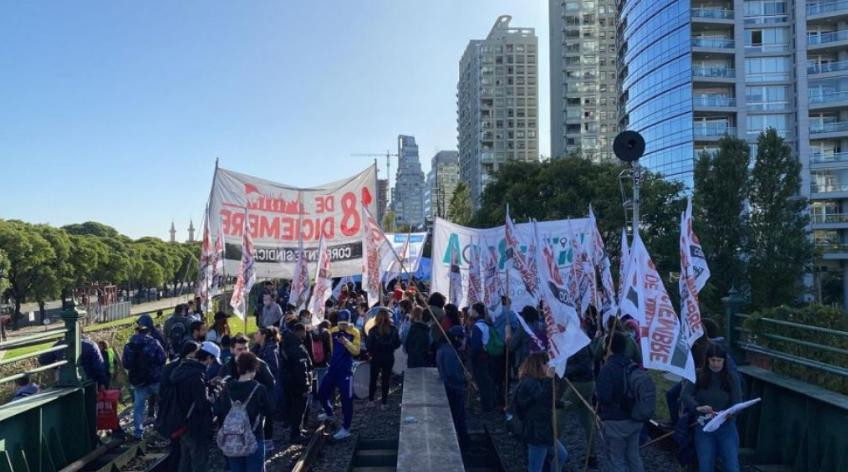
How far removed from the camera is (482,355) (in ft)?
33.4

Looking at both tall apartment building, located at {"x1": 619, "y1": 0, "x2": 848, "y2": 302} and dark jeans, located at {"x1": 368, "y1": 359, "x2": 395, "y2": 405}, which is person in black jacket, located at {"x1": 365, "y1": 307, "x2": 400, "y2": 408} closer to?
dark jeans, located at {"x1": 368, "y1": 359, "x2": 395, "y2": 405}

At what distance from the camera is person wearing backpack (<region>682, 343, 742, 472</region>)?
19.5 ft

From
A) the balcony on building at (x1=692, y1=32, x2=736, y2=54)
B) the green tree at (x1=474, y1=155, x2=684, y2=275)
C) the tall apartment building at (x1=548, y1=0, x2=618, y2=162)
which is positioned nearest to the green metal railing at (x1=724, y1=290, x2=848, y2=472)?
the green tree at (x1=474, y1=155, x2=684, y2=275)

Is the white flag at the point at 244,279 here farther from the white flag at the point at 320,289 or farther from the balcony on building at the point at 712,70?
the balcony on building at the point at 712,70

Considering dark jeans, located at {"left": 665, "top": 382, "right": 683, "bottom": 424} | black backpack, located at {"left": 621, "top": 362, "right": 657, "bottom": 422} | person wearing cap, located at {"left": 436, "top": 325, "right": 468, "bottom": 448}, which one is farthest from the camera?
person wearing cap, located at {"left": 436, "top": 325, "right": 468, "bottom": 448}

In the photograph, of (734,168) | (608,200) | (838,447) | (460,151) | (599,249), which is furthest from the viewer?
(460,151)

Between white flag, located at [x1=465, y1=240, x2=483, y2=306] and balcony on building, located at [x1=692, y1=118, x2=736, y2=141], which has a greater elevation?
balcony on building, located at [x1=692, y1=118, x2=736, y2=141]

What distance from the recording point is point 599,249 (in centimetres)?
1108

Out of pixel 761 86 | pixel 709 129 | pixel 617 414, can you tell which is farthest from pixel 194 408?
pixel 761 86

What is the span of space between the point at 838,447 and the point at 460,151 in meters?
139

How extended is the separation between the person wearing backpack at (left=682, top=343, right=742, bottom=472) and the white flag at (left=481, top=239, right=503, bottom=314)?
581 centimetres

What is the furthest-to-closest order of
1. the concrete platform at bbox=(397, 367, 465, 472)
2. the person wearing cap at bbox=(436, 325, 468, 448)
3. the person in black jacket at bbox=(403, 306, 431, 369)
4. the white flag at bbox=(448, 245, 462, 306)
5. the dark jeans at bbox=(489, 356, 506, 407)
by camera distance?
the white flag at bbox=(448, 245, 462, 306) < the dark jeans at bbox=(489, 356, 506, 407) < the person in black jacket at bbox=(403, 306, 431, 369) < the person wearing cap at bbox=(436, 325, 468, 448) < the concrete platform at bbox=(397, 367, 465, 472)

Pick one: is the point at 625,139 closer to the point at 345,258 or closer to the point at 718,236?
the point at 345,258

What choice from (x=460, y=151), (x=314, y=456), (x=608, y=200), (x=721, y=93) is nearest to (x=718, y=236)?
(x=608, y=200)
